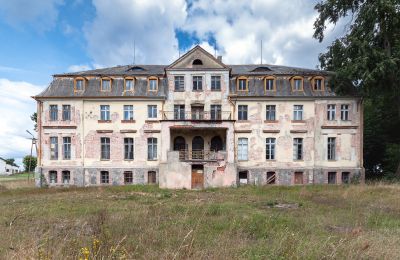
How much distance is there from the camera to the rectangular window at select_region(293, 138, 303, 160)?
27.4 m

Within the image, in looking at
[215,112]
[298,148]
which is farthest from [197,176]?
[298,148]

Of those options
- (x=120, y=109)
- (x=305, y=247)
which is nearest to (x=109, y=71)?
(x=120, y=109)

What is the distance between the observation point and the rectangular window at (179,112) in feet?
91.4

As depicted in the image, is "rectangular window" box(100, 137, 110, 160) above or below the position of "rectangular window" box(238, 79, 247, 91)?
below

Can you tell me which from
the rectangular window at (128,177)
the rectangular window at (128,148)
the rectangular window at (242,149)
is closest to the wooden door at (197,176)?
the rectangular window at (242,149)

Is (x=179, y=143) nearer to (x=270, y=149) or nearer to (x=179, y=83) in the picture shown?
(x=179, y=83)

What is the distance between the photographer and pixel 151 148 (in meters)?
27.8

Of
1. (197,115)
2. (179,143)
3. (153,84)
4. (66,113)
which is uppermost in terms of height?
(153,84)

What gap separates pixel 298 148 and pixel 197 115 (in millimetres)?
10050

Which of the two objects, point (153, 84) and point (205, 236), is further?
point (153, 84)

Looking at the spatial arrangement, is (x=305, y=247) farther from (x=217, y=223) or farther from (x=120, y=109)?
(x=120, y=109)

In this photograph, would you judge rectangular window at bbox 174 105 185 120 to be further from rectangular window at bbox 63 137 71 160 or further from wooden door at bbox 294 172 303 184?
wooden door at bbox 294 172 303 184

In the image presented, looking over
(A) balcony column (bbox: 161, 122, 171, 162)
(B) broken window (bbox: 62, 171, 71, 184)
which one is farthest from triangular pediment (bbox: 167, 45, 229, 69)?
(B) broken window (bbox: 62, 171, 71, 184)

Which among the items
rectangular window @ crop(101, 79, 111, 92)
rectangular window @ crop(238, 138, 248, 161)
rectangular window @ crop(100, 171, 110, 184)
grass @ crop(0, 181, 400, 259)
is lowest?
rectangular window @ crop(100, 171, 110, 184)
